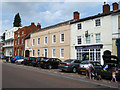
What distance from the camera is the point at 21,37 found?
43.0 m

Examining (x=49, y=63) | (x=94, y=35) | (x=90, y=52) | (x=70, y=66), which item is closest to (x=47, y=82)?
(x=70, y=66)

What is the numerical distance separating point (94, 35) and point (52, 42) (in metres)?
10.7

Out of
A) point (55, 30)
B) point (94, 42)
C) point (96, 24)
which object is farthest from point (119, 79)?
point (55, 30)

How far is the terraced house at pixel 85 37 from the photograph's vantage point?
59.0 ft

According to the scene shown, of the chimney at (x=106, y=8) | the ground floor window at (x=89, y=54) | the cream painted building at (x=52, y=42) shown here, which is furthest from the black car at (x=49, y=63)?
the chimney at (x=106, y=8)

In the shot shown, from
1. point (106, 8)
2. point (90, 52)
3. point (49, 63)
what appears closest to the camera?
point (49, 63)

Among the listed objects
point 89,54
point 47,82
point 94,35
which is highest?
point 94,35

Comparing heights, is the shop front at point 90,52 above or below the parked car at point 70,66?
above

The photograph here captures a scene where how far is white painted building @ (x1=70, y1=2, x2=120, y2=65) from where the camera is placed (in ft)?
58.9

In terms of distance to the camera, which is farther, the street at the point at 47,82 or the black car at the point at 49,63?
the black car at the point at 49,63

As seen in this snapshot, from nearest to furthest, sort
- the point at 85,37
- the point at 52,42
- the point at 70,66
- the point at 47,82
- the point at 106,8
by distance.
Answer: the point at 47,82 → the point at 70,66 → the point at 85,37 → the point at 106,8 → the point at 52,42

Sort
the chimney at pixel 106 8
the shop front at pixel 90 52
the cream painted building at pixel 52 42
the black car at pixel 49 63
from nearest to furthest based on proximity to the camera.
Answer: the black car at pixel 49 63 → the shop front at pixel 90 52 → the chimney at pixel 106 8 → the cream painted building at pixel 52 42

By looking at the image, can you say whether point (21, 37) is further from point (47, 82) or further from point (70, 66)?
point (47, 82)

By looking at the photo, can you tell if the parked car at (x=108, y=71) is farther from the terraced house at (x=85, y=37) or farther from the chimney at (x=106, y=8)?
the chimney at (x=106, y=8)
